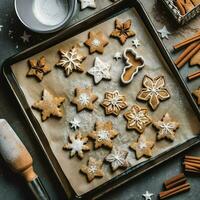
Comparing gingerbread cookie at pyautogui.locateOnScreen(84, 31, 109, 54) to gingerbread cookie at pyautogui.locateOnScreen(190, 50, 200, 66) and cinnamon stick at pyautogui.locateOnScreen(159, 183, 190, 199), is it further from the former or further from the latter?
cinnamon stick at pyautogui.locateOnScreen(159, 183, 190, 199)

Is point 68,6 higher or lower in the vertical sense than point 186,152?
higher

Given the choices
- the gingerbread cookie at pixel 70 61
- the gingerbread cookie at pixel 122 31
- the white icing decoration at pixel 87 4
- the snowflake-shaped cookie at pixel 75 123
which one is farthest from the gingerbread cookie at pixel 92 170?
the white icing decoration at pixel 87 4

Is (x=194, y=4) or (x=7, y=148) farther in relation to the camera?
(x=194, y=4)

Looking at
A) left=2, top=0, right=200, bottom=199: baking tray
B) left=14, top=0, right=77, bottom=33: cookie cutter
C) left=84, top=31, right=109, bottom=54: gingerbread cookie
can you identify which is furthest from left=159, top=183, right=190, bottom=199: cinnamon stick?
left=14, top=0, right=77, bottom=33: cookie cutter

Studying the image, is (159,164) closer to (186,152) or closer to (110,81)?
(186,152)

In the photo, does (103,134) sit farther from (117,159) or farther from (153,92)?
(153,92)

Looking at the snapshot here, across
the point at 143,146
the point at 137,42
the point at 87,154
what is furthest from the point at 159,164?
the point at 137,42

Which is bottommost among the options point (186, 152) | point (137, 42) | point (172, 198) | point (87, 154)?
point (172, 198)
